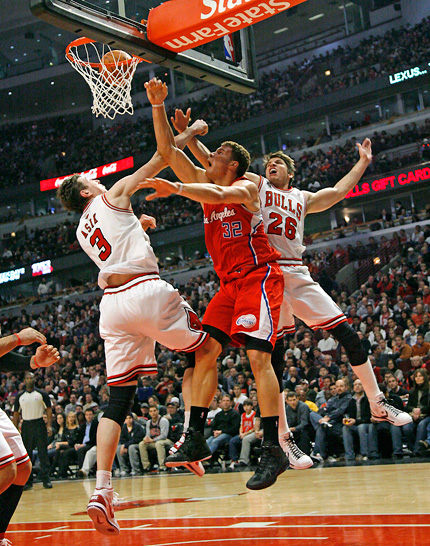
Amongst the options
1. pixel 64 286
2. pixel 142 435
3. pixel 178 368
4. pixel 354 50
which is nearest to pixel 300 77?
pixel 354 50

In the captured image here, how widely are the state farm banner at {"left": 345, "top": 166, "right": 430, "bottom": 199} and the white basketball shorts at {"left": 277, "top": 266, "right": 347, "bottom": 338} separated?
18.8 metres

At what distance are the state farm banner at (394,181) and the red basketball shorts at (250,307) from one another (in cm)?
1953

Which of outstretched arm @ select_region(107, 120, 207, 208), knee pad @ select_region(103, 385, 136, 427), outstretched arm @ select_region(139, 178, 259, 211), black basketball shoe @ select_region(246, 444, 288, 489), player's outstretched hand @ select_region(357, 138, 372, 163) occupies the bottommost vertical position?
black basketball shoe @ select_region(246, 444, 288, 489)

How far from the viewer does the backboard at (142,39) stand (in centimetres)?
557

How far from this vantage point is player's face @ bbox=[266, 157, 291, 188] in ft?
19.8

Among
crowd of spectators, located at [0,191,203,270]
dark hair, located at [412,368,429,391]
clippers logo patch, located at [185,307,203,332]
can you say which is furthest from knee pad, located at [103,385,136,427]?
crowd of spectators, located at [0,191,203,270]

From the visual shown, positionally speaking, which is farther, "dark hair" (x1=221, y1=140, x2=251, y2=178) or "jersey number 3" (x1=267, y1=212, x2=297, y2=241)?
"jersey number 3" (x1=267, y1=212, x2=297, y2=241)

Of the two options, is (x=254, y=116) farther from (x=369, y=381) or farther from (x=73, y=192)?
(x=73, y=192)

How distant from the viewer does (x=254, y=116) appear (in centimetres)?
3081

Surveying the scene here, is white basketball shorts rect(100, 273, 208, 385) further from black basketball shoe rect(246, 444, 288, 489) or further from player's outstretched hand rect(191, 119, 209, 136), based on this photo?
player's outstretched hand rect(191, 119, 209, 136)

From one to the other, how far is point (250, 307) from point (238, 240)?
0.58 meters

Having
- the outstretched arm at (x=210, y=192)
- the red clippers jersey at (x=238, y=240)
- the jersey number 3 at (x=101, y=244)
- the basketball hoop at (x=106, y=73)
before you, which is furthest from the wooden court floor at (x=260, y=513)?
the basketball hoop at (x=106, y=73)

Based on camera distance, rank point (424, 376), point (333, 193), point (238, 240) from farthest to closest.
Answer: point (424, 376) → point (333, 193) → point (238, 240)

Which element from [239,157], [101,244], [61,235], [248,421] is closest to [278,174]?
[239,157]
